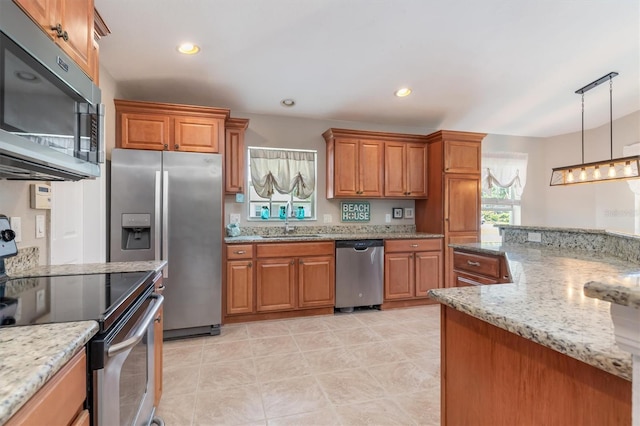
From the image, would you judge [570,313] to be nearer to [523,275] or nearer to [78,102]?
[523,275]

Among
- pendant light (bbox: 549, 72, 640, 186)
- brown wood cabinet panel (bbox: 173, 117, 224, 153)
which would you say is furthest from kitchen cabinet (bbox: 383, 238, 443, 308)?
brown wood cabinet panel (bbox: 173, 117, 224, 153)

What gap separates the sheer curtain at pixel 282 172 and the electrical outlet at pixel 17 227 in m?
2.45

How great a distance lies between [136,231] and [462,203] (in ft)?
12.2

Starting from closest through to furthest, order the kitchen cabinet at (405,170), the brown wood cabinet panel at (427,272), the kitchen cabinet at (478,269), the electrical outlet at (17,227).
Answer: the electrical outlet at (17,227), the kitchen cabinet at (478,269), the brown wood cabinet panel at (427,272), the kitchen cabinet at (405,170)

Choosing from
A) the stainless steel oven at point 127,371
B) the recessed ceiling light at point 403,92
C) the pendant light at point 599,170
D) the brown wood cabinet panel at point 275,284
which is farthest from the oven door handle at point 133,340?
the pendant light at point 599,170

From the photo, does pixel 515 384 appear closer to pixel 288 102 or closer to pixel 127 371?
pixel 127 371

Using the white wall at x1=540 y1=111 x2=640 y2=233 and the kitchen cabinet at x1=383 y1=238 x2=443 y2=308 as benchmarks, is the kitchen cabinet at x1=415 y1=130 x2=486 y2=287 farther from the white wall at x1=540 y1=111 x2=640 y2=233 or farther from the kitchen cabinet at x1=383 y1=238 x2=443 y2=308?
the white wall at x1=540 y1=111 x2=640 y2=233

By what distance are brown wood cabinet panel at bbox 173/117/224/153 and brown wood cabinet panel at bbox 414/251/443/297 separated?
266 centimetres

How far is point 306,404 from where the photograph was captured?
1.88 metres

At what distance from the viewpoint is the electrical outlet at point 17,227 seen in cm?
144

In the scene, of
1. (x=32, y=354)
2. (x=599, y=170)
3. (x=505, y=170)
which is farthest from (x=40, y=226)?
(x=505, y=170)

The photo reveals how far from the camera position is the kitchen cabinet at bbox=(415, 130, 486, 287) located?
3912 mm

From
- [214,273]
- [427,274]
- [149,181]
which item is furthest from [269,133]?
[427,274]

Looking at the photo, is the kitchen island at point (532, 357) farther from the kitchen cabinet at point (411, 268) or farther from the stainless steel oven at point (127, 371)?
the kitchen cabinet at point (411, 268)
